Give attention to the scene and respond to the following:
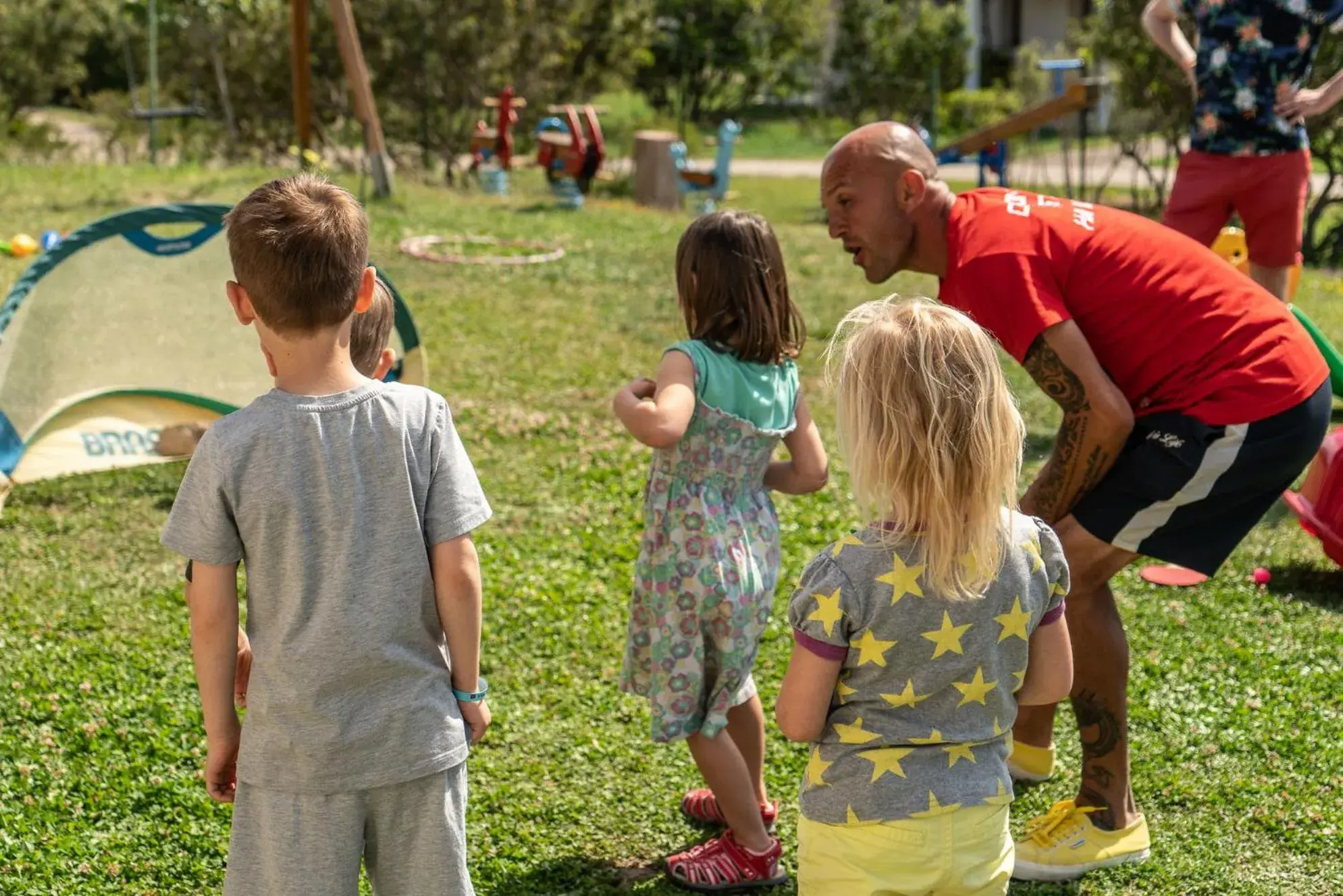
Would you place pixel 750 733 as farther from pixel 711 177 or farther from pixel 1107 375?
pixel 711 177

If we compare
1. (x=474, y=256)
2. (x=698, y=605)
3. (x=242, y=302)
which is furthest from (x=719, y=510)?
(x=474, y=256)

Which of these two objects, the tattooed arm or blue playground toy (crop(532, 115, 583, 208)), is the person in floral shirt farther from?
blue playground toy (crop(532, 115, 583, 208))

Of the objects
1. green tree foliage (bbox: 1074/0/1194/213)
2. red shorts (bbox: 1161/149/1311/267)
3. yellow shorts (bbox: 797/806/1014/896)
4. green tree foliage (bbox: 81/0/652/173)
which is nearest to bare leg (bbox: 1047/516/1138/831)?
yellow shorts (bbox: 797/806/1014/896)

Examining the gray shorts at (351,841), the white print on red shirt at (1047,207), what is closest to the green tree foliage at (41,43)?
the white print on red shirt at (1047,207)

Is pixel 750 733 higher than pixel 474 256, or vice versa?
pixel 750 733

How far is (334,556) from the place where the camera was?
223 cm

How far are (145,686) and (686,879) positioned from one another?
1782 mm

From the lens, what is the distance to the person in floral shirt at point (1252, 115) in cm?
624

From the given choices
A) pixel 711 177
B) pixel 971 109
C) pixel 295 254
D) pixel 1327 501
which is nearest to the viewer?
pixel 295 254

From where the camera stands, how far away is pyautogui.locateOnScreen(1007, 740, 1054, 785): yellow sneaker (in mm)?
3758

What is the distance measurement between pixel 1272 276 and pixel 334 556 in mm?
5579

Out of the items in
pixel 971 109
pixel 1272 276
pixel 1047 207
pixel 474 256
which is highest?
pixel 1047 207

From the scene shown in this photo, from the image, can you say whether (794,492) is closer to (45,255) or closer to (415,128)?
(45,255)

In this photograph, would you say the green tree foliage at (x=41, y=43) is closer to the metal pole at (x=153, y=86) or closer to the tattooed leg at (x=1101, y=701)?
the metal pole at (x=153, y=86)
